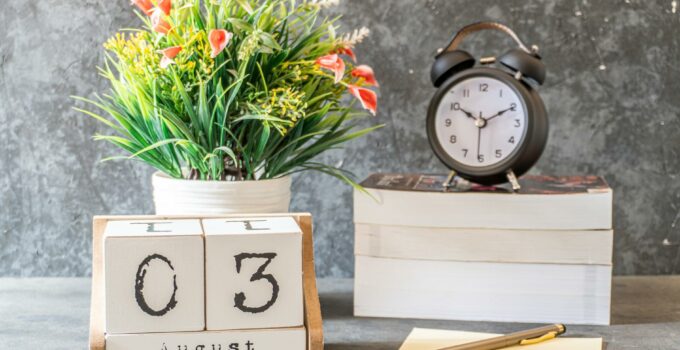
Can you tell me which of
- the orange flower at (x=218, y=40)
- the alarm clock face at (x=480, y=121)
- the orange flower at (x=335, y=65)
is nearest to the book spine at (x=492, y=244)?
the alarm clock face at (x=480, y=121)

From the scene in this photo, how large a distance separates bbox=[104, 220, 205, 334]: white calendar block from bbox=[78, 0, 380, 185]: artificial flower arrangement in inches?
8.4

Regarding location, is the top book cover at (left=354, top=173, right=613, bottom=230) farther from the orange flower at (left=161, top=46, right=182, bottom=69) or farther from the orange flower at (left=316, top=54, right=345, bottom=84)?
the orange flower at (left=161, top=46, right=182, bottom=69)

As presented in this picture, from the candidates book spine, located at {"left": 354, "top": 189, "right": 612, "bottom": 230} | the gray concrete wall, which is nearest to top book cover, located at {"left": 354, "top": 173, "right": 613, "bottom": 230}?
book spine, located at {"left": 354, "top": 189, "right": 612, "bottom": 230}

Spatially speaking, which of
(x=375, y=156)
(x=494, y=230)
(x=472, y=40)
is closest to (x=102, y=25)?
(x=375, y=156)

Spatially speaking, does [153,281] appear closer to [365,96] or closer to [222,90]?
[222,90]

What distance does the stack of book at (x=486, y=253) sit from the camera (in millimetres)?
1095

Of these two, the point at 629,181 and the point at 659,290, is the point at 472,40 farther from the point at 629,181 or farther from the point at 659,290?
the point at 659,290

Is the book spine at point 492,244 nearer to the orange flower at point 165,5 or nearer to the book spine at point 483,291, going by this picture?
the book spine at point 483,291

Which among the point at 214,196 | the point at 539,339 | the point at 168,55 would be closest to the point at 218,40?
the point at 168,55

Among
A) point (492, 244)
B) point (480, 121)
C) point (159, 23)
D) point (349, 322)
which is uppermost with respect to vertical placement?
point (159, 23)

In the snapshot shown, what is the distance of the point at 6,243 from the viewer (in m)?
1.40

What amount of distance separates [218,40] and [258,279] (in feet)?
0.98

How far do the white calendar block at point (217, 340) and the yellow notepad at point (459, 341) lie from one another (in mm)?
177

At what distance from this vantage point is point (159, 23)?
1.03 m
